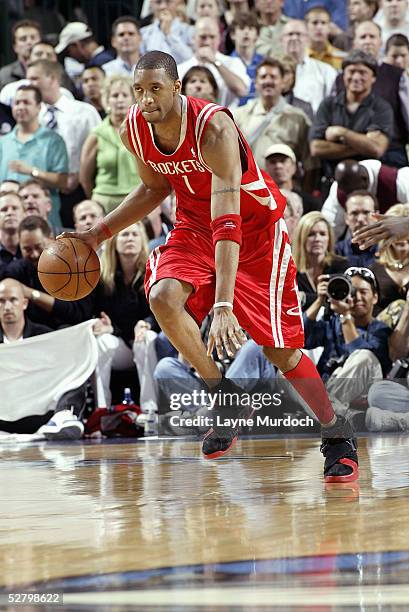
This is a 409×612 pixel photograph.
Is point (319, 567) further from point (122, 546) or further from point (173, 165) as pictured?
point (173, 165)

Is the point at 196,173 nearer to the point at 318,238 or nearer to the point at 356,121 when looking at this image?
the point at 318,238

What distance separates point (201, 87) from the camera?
842 cm

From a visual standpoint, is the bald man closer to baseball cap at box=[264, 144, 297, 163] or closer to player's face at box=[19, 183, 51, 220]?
player's face at box=[19, 183, 51, 220]

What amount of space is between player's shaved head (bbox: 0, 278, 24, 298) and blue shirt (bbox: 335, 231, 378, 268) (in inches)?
93.4

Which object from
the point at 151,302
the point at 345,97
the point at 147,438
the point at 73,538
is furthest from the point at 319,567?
the point at 345,97

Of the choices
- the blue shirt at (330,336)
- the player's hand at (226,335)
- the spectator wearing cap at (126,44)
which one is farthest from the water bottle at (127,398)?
the spectator wearing cap at (126,44)

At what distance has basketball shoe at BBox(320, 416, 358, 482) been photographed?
13.9ft

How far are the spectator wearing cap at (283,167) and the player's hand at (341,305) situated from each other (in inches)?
56.5

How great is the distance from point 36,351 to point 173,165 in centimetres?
327

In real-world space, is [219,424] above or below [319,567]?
above

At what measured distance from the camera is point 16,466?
5.33 meters

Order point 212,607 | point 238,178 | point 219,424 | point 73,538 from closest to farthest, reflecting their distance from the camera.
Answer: point 212,607
point 73,538
point 238,178
point 219,424

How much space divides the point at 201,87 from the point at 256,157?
2.41 feet

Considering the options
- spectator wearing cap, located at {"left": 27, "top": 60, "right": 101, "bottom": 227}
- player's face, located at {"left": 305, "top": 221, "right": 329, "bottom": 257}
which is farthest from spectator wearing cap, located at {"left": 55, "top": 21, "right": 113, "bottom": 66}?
player's face, located at {"left": 305, "top": 221, "right": 329, "bottom": 257}
